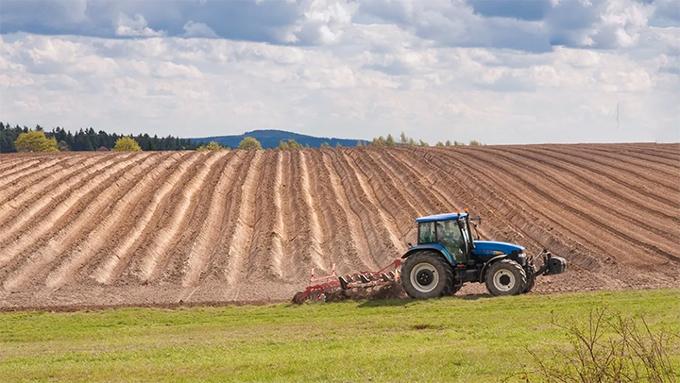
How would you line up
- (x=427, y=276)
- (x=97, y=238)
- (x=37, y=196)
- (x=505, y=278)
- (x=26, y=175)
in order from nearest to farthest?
(x=505, y=278) → (x=427, y=276) → (x=97, y=238) → (x=37, y=196) → (x=26, y=175)

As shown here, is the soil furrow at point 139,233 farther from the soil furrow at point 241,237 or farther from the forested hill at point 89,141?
the forested hill at point 89,141

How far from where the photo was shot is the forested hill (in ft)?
453

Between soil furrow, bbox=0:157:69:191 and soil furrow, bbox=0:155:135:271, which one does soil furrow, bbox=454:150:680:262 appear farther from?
soil furrow, bbox=0:157:69:191

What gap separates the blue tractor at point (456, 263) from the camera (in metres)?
22.4

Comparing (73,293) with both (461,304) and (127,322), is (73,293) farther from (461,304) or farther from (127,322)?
(461,304)

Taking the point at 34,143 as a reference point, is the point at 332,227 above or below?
below

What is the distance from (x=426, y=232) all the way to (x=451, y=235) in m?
0.58

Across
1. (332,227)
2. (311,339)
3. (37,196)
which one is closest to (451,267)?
(311,339)

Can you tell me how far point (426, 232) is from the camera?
22984 millimetres

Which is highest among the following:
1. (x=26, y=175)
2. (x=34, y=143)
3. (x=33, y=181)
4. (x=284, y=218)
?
(x=26, y=175)

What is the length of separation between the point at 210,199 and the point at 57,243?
9.70 meters

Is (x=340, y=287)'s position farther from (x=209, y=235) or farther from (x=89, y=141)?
(x=89, y=141)

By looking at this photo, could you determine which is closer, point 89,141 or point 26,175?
point 26,175

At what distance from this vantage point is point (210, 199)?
132 feet
